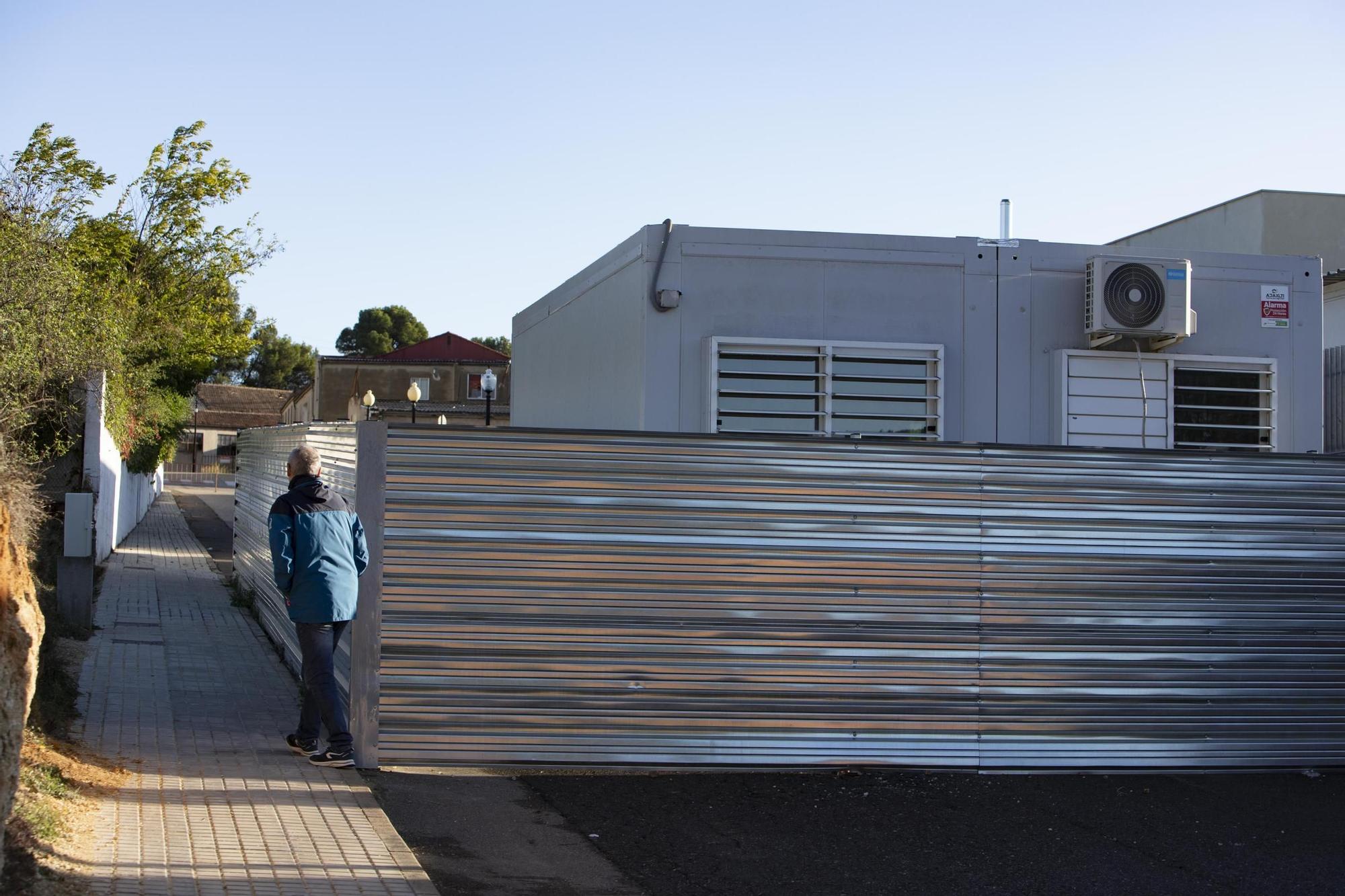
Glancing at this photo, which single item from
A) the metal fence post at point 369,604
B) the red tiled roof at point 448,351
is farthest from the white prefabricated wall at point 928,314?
the red tiled roof at point 448,351

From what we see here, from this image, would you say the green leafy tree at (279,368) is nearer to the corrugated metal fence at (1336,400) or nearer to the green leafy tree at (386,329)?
the green leafy tree at (386,329)

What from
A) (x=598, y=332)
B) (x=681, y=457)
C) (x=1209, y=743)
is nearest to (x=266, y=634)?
(x=598, y=332)

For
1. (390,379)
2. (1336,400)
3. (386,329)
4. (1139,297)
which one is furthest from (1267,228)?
(386,329)

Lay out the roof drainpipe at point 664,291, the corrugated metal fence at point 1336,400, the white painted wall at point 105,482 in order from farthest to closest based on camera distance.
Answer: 1. the white painted wall at point 105,482
2. the corrugated metal fence at point 1336,400
3. the roof drainpipe at point 664,291

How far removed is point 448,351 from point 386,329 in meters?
38.2

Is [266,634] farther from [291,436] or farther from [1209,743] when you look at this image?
[1209,743]

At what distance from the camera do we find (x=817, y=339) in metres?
8.84

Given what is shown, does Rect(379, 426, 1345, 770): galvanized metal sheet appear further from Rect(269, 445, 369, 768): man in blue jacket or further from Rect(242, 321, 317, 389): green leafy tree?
Rect(242, 321, 317, 389): green leafy tree

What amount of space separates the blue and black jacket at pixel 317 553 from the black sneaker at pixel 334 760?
711 mm

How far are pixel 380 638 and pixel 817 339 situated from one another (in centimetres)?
388

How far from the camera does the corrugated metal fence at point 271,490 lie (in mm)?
7512

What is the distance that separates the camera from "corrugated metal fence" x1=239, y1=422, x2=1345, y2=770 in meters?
6.69

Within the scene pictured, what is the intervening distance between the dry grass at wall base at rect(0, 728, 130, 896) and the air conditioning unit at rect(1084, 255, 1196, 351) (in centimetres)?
700

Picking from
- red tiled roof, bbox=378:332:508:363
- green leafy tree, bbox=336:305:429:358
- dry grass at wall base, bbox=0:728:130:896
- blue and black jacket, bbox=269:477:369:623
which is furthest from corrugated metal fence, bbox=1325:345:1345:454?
green leafy tree, bbox=336:305:429:358
